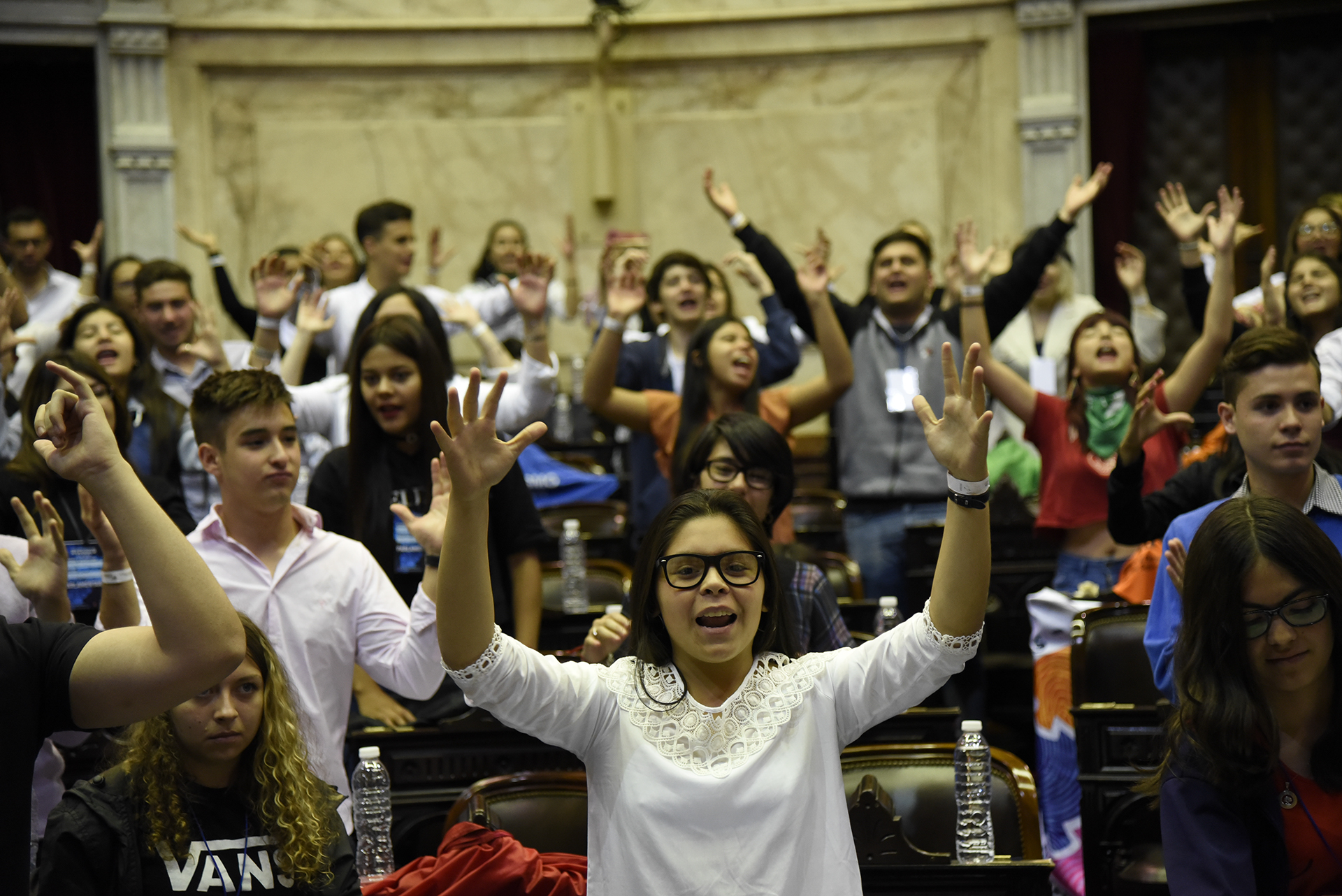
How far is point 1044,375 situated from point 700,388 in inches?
101

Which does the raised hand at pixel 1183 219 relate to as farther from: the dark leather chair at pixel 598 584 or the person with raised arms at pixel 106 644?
A: the person with raised arms at pixel 106 644

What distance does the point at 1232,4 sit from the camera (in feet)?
27.4

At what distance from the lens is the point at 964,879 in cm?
260

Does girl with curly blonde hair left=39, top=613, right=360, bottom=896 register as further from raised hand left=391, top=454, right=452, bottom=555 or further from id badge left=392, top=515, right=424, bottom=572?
id badge left=392, top=515, right=424, bottom=572

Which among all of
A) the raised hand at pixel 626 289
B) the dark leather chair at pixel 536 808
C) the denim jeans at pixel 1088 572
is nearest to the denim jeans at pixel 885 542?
the denim jeans at pixel 1088 572

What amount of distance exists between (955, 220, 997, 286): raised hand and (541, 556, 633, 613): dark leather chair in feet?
4.74

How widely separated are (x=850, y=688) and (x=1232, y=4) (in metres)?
7.42

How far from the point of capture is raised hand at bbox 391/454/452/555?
279 cm

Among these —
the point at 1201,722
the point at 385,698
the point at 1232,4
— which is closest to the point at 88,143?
the point at 385,698

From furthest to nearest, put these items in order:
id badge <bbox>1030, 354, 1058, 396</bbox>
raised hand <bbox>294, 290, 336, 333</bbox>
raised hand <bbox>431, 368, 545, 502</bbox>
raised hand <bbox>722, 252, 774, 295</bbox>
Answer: id badge <bbox>1030, 354, 1058, 396</bbox> < raised hand <bbox>722, 252, 774, 295</bbox> < raised hand <bbox>294, 290, 336, 333</bbox> < raised hand <bbox>431, 368, 545, 502</bbox>

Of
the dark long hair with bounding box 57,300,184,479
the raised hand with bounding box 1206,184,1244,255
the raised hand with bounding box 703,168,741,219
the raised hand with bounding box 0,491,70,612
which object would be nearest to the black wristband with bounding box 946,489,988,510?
the raised hand with bounding box 0,491,70,612

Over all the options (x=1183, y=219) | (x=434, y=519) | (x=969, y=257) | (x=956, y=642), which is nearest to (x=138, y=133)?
(x=969, y=257)

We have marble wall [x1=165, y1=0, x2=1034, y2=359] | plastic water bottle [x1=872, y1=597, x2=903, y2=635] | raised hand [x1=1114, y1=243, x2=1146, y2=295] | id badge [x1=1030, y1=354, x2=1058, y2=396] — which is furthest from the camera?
marble wall [x1=165, y1=0, x2=1034, y2=359]

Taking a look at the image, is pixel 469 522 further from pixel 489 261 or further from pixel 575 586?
pixel 489 261
